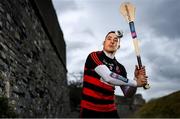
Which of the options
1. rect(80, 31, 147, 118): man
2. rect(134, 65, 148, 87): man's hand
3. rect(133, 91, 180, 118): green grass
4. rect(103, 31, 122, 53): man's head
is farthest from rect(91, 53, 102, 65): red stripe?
rect(133, 91, 180, 118): green grass

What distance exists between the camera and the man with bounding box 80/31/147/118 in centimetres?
405

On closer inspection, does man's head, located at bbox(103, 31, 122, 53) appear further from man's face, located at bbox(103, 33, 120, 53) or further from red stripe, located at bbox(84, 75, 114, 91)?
red stripe, located at bbox(84, 75, 114, 91)

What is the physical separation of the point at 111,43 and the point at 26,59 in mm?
5318

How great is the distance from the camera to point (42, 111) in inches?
471

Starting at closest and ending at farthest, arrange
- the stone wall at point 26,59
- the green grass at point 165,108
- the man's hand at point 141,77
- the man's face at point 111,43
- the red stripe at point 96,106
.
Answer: the red stripe at point 96,106 < the man's hand at point 141,77 < the man's face at point 111,43 < the stone wall at point 26,59 < the green grass at point 165,108

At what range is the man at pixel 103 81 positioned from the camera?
405cm

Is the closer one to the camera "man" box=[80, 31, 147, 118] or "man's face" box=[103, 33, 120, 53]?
"man" box=[80, 31, 147, 118]

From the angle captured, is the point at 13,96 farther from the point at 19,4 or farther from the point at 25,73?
the point at 19,4

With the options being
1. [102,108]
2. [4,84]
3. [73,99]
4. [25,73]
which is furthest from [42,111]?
[73,99]

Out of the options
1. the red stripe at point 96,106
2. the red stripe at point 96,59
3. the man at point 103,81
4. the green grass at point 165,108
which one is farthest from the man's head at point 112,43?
the green grass at point 165,108

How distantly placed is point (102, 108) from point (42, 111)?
Answer: 26.4 ft

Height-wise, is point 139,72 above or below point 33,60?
below

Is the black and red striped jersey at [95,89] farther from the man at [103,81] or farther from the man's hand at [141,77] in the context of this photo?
the man's hand at [141,77]

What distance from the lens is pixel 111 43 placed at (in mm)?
4285
